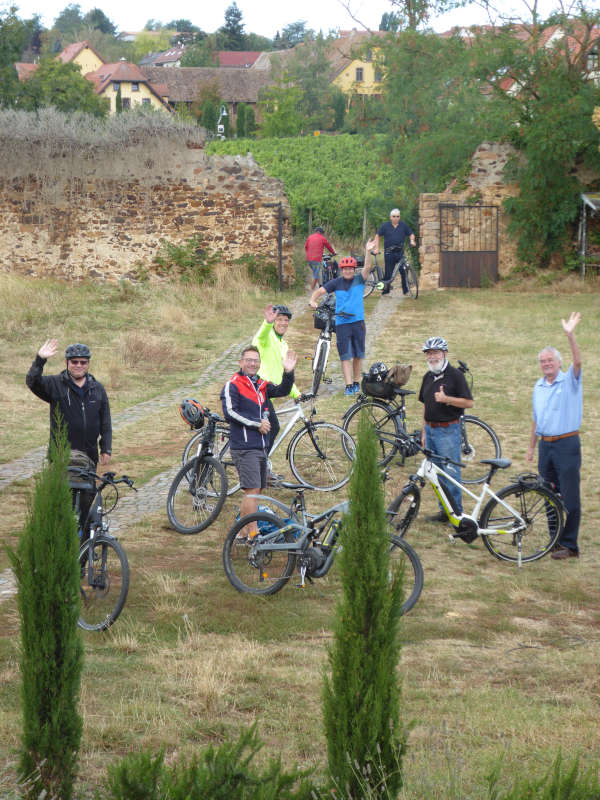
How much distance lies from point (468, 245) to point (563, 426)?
58.7ft

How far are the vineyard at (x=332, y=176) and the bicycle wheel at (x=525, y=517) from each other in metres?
23.1

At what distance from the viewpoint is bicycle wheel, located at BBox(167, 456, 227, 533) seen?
349 inches

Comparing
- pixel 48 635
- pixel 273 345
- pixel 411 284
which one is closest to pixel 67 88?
pixel 411 284

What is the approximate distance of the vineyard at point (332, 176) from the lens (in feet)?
113

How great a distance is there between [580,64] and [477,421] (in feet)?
56.6

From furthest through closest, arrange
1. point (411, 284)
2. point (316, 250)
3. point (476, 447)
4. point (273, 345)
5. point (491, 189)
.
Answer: point (491, 189), point (411, 284), point (316, 250), point (476, 447), point (273, 345)

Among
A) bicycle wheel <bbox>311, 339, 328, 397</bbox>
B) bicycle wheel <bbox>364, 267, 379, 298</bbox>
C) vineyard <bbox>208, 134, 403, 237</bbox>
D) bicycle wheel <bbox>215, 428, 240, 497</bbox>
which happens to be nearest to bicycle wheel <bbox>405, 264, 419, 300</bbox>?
bicycle wheel <bbox>364, 267, 379, 298</bbox>

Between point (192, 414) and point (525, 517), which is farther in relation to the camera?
point (192, 414)

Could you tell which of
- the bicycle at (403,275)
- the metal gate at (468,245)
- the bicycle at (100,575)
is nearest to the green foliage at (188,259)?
the bicycle at (403,275)

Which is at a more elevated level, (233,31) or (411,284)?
(233,31)

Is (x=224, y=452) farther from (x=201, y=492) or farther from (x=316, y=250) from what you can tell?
(x=316, y=250)

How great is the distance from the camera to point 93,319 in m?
19.2

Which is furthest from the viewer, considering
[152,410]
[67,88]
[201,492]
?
[67,88]

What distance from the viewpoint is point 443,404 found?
8820 mm
